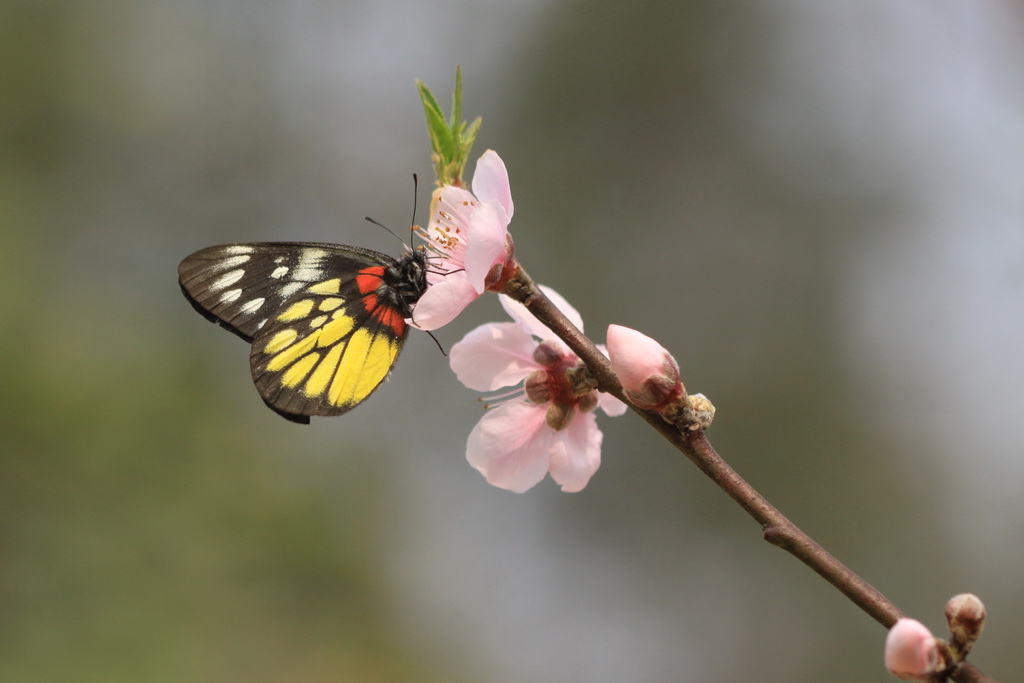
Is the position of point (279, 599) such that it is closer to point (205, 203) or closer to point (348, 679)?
point (348, 679)

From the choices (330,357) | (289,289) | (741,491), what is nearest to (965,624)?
(741,491)

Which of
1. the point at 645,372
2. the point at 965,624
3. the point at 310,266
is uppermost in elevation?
the point at 310,266

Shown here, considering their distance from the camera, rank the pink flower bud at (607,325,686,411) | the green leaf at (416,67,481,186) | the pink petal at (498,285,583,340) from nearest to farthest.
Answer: the pink flower bud at (607,325,686,411), the green leaf at (416,67,481,186), the pink petal at (498,285,583,340)

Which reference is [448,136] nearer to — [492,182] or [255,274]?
[492,182]

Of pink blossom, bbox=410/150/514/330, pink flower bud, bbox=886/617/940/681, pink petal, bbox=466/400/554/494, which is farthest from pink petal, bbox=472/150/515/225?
pink flower bud, bbox=886/617/940/681

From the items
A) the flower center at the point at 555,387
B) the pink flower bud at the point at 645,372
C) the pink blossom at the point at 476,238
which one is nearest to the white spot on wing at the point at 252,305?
the pink blossom at the point at 476,238

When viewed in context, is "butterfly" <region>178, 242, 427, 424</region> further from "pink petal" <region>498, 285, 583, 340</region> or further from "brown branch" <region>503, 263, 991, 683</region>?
"brown branch" <region>503, 263, 991, 683</region>

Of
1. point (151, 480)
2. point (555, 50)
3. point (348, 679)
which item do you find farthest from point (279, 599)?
point (555, 50)

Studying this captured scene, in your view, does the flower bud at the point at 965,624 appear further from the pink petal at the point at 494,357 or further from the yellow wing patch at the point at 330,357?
the yellow wing patch at the point at 330,357
